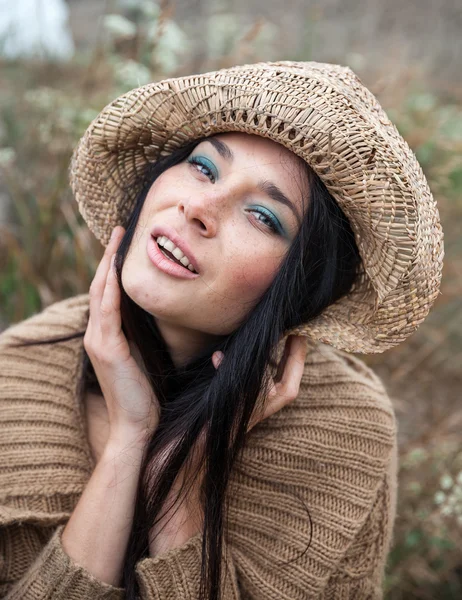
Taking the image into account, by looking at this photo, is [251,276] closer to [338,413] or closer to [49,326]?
[338,413]

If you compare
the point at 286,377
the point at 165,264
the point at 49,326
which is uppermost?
the point at 165,264

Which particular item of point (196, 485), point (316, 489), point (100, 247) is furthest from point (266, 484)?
point (100, 247)

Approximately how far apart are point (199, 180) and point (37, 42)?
9.37 feet

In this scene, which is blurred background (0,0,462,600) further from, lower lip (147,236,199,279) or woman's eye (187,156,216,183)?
lower lip (147,236,199,279)

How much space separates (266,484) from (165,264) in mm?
878

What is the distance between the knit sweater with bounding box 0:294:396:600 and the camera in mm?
1977

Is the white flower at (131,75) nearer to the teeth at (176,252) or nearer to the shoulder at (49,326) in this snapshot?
the shoulder at (49,326)

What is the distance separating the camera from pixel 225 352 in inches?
77.2

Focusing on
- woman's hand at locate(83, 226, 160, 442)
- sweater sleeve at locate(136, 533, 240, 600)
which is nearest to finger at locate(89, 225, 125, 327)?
woman's hand at locate(83, 226, 160, 442)

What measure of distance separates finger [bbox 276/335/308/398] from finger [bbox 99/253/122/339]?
563mm

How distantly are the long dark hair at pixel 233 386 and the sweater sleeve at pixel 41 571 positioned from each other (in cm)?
12

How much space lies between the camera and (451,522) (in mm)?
3102

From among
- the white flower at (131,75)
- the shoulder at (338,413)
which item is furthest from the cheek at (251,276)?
the white flower at (131,75)

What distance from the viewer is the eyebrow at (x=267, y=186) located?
70.1 inches
